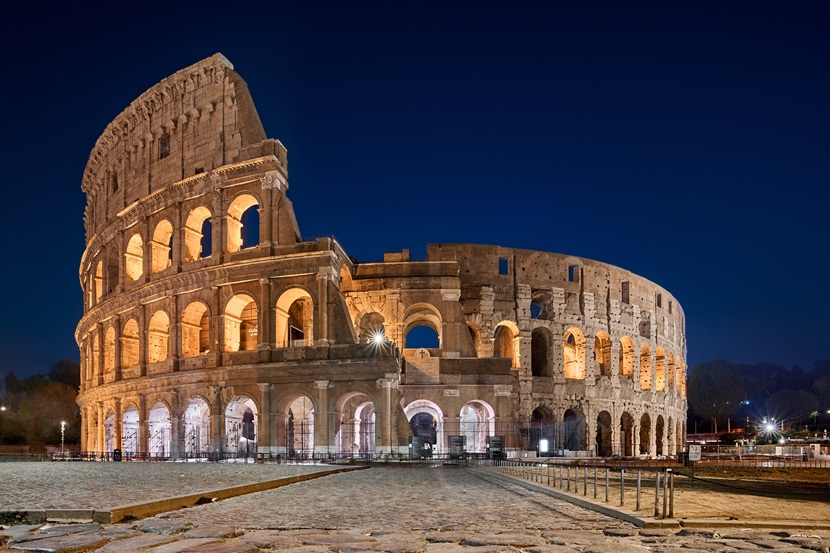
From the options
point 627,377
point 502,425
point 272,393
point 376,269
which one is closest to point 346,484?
point 272,393

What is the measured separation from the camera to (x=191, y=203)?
115 ft

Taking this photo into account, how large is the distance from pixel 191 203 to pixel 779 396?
7861cm

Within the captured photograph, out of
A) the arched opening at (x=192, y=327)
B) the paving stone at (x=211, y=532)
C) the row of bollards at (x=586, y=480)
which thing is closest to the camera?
the paving stone at (x=211, y=532)

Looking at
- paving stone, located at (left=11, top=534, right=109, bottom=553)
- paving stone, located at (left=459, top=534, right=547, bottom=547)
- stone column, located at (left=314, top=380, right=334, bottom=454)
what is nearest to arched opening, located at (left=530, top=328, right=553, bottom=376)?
stone column, located at (left=314, top=380, right=334, bottom=454)

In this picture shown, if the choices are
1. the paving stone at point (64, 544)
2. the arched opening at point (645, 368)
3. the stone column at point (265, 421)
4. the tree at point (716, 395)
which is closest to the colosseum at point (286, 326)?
the stone column at point (265, 421)

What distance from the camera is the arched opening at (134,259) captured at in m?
38.3

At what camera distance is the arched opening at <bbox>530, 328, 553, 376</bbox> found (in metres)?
40.1

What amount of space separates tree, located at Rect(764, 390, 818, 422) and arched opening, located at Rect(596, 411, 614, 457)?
179 feet

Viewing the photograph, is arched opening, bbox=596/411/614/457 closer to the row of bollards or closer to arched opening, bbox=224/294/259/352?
arched opening, bbox=224/294/259/352

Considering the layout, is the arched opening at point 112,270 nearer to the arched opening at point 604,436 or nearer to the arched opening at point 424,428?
the arched opening at point 424,428

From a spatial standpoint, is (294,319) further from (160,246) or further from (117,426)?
(117,426)

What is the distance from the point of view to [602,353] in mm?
43594

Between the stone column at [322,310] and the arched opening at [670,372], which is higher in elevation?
the stone column at [322,310]

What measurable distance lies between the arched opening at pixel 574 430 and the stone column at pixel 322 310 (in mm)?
15244
